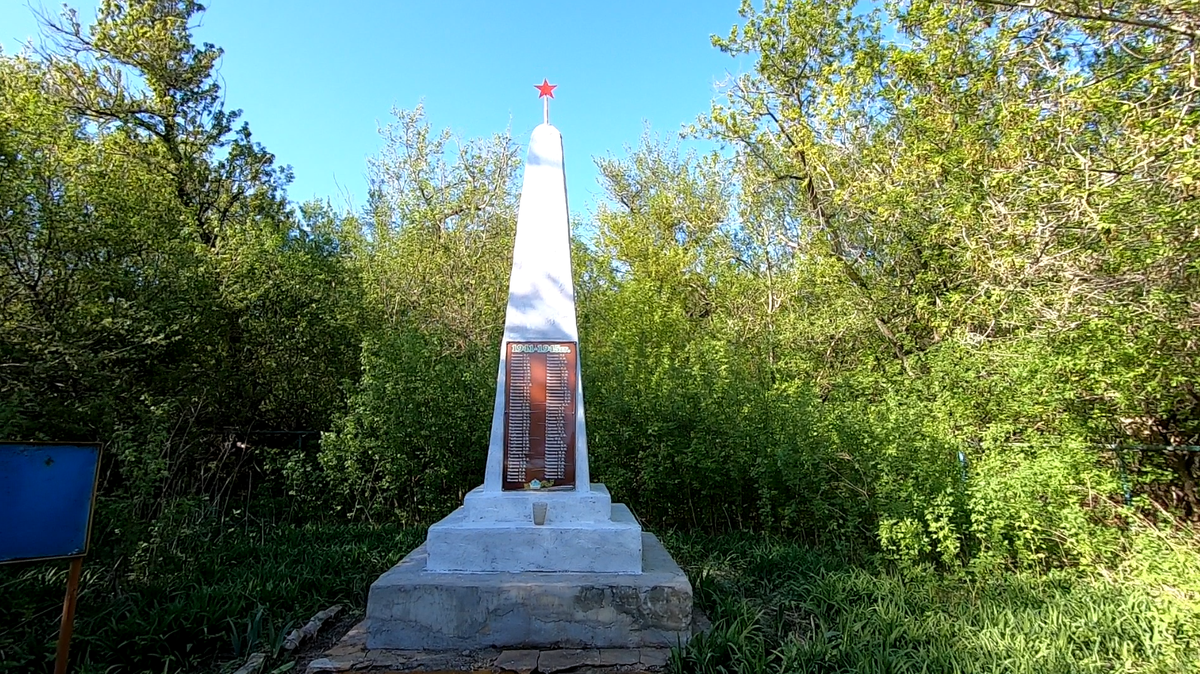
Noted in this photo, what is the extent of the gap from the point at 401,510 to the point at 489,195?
7.88m

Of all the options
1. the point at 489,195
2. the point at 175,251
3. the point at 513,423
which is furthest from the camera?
the point at 489,195


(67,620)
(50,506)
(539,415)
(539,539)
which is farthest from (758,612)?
(50,506)

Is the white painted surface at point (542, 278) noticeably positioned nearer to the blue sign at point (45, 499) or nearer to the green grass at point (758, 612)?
the green grass at point (758, 612)

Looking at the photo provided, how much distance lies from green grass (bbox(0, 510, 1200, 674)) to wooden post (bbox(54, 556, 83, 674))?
56 centimetres

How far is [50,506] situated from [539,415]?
2792mm

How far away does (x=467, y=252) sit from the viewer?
12.9 meters

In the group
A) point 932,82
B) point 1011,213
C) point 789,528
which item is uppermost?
point 932,82

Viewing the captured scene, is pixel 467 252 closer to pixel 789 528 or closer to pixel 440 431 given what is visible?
pixel 440 431

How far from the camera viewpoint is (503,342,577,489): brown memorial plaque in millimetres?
4641

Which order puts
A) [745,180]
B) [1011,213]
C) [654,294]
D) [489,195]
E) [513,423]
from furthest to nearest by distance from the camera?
[489,195], [745,180], [654,294], [1011,213], [513,423]

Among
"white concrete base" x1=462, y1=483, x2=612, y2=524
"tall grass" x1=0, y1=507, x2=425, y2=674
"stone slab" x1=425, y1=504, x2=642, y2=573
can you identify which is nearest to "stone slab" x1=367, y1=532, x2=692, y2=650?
"stone slab" x1=425, y1=504, x2=642, y2=573

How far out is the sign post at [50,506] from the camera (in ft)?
9.84

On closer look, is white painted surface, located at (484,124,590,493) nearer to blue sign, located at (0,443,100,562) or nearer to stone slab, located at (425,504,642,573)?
stone slab, located at (425,504,642,573)

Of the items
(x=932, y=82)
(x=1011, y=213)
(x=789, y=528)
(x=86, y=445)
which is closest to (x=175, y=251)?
(x=86, y=445)
